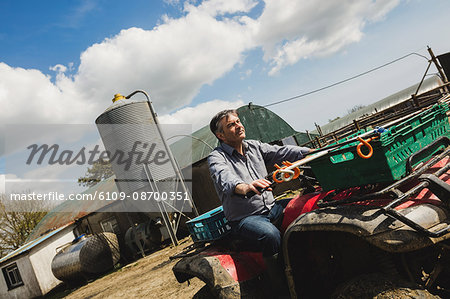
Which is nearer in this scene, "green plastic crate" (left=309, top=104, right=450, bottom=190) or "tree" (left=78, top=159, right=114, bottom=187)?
"green plastic crate" (left=309, top=104, right=450, bottom=190)

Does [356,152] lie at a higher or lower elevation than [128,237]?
higher

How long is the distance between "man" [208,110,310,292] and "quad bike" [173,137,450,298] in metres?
0.23

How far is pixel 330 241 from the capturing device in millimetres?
2189

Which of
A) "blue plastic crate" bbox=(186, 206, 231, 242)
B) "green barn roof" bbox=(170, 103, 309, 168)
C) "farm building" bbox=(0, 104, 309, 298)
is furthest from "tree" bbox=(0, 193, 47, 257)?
"blue plastic crate" bbox=(186, 206, 231, 242)

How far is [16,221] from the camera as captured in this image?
24922 millimetres

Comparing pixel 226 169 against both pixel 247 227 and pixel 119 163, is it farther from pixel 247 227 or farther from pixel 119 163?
pixel 119 163

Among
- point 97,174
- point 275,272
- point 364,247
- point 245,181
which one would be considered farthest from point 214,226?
point 97,174

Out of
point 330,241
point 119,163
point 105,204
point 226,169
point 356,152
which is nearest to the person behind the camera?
point 356,152

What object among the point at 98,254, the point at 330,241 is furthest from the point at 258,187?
the point at 98,254

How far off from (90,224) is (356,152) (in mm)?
19535

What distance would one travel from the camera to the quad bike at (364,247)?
1569 mm

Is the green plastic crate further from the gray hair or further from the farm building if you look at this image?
the farm building

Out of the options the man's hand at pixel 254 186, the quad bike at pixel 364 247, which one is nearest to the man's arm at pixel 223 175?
the man's hand at pixel 254 186

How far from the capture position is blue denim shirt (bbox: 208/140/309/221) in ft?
8.68
